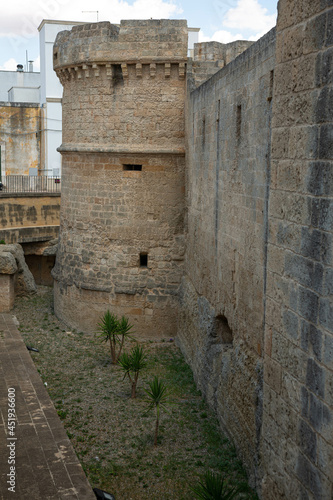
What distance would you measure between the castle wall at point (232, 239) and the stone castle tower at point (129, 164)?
3.19 feet

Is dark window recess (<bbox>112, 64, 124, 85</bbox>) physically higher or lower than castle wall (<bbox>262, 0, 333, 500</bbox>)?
higher

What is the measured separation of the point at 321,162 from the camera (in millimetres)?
3242

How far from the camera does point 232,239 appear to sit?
703 centimetres

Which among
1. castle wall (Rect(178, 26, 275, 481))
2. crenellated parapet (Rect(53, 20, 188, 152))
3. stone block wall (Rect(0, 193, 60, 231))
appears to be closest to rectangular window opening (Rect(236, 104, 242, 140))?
castle wall (Rect(178, 26, 275, 481))

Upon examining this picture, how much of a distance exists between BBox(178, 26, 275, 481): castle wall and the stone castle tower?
3.19ft

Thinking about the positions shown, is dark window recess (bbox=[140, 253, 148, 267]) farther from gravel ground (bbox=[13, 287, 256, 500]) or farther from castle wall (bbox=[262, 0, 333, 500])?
castle wall (bbox=[262, 0, 333, 500])

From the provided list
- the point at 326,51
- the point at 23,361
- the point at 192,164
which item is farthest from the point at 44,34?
the point at 326,51

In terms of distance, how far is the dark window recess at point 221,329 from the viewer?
7.84 meters

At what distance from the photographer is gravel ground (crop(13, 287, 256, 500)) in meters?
5.99

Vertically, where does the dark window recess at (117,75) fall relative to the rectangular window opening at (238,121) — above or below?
above

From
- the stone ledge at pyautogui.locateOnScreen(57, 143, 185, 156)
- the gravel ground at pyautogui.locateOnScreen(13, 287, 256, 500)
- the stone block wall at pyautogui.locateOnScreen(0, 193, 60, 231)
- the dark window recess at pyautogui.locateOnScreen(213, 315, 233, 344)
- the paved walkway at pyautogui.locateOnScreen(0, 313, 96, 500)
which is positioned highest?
the stone ledge at pyautogui.locateOnScreen(57, 143, 185, 156)

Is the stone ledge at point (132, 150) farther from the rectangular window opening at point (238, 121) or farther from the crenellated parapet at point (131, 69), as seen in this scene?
the rectangular window opening at point (238, 121)

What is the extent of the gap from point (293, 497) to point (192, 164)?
6.92m

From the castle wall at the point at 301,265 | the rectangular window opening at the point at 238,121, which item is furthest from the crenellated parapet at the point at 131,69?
the castle wall at the point at 301,265
